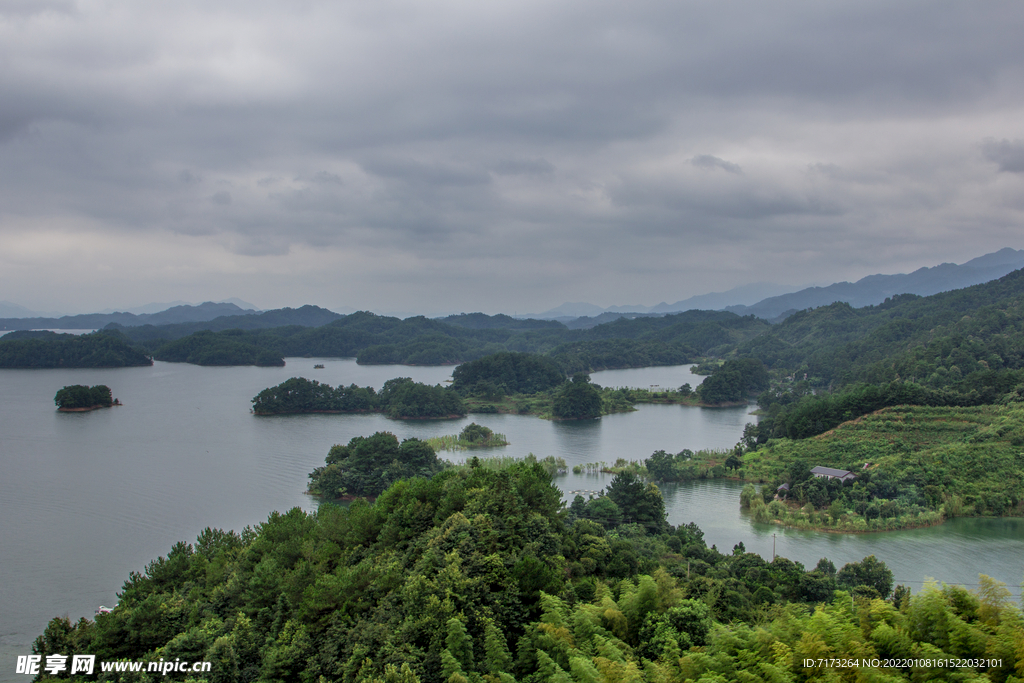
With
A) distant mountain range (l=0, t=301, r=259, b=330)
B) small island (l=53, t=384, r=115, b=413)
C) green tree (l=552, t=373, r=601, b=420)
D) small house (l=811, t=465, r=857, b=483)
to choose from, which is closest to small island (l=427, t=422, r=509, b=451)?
green tree (l=552, t=373, r=601, b=420)

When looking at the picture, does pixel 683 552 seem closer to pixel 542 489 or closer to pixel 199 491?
pixel 542 489

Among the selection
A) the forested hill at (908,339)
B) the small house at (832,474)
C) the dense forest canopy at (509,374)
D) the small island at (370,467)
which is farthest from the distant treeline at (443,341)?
the small house at (832,474)

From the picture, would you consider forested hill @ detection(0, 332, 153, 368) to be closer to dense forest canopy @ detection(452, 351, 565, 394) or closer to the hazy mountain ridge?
dense forest canopy @ detection(452, 351, 565, 394)

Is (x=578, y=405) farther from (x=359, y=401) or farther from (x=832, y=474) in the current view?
(x=832, y=474)

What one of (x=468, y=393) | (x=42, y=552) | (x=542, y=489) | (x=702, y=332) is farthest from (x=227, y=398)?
(x=702, y=332)

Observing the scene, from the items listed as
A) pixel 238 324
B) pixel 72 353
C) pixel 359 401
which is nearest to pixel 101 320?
pixel 238 324
